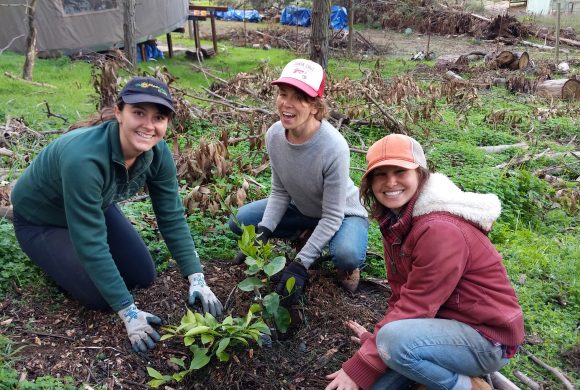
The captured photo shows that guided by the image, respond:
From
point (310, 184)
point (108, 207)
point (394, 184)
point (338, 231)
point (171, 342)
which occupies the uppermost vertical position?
point (394, 184)

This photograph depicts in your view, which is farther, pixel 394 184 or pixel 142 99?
pixel 142 99

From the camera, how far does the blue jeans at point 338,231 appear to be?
10.4 ft

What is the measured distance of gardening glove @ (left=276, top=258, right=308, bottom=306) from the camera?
2.89m

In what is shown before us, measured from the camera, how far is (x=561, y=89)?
10.7 m

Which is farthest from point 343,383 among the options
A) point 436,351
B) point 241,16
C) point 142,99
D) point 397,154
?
point 241,16

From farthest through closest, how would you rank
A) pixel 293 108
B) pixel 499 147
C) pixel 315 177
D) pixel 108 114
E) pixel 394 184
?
1. pixel 499 147
2. pixel 315 177
3. pixel 293 108
4. pixel 108 114
5. pixel 394 184

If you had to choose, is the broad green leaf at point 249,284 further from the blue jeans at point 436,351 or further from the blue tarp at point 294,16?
the blue tarp at point 294,16

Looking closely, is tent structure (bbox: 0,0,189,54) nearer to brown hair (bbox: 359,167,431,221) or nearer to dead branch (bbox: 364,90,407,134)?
dead branch (bbox: 364,90,407,134)

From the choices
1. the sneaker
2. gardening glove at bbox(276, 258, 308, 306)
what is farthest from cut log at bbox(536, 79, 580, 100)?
gardening glove at bbox(276, 258, 308, 306)

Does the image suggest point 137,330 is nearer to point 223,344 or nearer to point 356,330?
point 223,344

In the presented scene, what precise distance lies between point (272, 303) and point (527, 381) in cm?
129

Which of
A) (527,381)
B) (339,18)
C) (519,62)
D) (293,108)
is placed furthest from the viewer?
(339,18)

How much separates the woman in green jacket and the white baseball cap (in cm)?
66

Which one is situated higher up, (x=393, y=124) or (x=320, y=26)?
(x=320, y=26)
